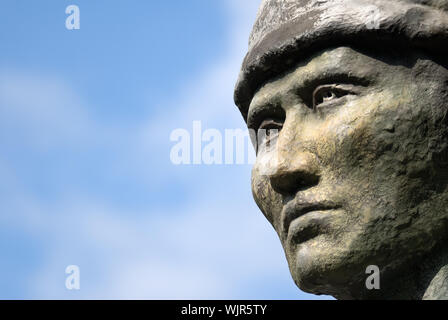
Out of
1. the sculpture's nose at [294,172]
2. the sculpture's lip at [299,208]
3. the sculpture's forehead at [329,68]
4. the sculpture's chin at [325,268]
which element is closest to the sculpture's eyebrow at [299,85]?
the sculpture's forehead at [329,68]

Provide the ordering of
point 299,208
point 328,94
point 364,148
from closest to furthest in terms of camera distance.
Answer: point 364,148 → point 299,208 → point 328,94

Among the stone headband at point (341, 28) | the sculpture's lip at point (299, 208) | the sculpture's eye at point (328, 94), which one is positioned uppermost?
the stone headband at point (341, 28)

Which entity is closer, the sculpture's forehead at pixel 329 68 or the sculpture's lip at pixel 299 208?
the sculpture's lip at pixel 299 208

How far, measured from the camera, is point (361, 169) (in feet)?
17.4

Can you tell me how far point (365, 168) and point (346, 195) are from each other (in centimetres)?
18

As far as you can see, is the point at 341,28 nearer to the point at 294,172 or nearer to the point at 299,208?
the point at 294,172

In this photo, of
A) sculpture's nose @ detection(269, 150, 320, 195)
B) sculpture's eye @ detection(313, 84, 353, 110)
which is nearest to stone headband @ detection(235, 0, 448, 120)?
sculpture's eye @ detection(313, 84, 353, 110)

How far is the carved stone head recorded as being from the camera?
5.26 m

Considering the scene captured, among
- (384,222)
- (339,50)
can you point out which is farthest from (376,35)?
(384,222)

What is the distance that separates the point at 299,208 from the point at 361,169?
1.36 ft

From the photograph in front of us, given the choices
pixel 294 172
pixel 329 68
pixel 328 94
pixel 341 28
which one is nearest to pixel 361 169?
pixel 294 172

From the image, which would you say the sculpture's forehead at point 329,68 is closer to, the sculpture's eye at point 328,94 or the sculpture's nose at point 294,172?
the sculpture's eye at point 328,94

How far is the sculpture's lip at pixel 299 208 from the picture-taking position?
5.35 m

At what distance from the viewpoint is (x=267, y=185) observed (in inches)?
228
